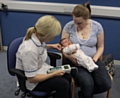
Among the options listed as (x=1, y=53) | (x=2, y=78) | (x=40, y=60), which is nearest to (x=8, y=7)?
(x=1, y=53)

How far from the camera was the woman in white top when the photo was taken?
1652mm

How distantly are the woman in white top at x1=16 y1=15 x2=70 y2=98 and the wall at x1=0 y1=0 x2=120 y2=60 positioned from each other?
1.44 m

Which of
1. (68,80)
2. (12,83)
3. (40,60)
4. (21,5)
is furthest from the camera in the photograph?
(21,5)

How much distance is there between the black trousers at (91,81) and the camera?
78.7 inches

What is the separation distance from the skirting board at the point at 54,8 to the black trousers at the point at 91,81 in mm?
1061

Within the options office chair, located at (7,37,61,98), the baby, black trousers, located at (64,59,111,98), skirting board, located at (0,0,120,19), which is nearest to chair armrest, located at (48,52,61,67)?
the baby

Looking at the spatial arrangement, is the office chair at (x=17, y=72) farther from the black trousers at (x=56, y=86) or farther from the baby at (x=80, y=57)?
the baby at (x=80, y=57)

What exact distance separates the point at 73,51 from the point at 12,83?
3.47ft

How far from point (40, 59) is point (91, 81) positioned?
0.56 meters

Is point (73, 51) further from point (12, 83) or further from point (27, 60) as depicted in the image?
point (12, 83)

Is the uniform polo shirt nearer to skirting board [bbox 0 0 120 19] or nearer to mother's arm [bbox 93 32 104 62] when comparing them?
mother's arm [bbox 93 32 104 62]

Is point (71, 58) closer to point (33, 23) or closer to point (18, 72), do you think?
point (18, 72)

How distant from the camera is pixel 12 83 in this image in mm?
2717

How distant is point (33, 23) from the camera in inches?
132
